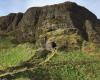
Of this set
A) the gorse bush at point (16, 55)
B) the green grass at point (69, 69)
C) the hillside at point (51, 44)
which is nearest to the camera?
the green grass at point (69, 69)

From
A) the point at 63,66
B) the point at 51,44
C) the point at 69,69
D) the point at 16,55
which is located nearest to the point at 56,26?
the point at 51,44

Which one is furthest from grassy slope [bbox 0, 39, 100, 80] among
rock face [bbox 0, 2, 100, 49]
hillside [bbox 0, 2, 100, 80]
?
rock face [bbox 0, 2, 100, 49]

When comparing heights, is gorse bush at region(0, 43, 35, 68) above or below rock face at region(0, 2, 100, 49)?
below

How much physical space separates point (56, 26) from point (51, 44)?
2.49 m

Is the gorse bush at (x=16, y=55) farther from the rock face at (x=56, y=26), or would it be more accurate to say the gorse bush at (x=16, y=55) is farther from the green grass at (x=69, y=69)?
the green grass at (x=69, y=69)

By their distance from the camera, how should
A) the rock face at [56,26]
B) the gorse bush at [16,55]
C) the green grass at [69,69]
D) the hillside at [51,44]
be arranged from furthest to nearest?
the rock face at [56,26] → the gorse bush at [16,55] → the hillside at [51,44] → the green grass at [69,69]

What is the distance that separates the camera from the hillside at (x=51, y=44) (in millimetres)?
48062

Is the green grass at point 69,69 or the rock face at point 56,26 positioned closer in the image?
the green grass at point 69,69

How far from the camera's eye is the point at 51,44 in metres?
54.7

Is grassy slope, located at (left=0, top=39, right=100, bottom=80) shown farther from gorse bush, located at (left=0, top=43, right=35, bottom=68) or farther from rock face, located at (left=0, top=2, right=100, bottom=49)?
rock face, located at (left=0, top=2, right=100, bottom=49)

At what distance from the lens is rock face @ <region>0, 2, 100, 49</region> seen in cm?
5457

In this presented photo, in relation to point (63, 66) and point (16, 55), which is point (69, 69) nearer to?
point (63, 66)

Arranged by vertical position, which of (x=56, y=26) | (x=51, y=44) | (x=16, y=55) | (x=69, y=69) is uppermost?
(x=56, y=26)

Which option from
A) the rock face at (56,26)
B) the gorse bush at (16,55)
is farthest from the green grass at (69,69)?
the gorse bush at (16,55)
